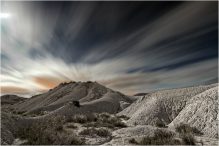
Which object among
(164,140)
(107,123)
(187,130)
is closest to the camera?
(164,140)

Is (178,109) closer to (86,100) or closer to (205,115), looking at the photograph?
(205,115)

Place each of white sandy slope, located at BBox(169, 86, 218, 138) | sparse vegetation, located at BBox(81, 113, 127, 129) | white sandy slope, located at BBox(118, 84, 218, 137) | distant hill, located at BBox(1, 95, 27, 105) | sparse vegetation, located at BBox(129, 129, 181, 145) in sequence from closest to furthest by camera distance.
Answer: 1. sparse vegetation, located at BBox(129, 129, 181, 145)
2. white sandy slope, located at BBox(169, 86, 218, 138)
3. white sandy slope, located at BBox(118, 84, 218, 137)
4. sparse vegetation, located at BBox(81, 113, 127, 129)
5. distant hill, located at BBox(1, 95, 27, 105)

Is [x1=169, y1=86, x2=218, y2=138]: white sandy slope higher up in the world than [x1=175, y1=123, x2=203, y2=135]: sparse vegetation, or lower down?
higher up

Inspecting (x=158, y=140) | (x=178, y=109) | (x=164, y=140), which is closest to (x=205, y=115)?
(x=164, y=140)

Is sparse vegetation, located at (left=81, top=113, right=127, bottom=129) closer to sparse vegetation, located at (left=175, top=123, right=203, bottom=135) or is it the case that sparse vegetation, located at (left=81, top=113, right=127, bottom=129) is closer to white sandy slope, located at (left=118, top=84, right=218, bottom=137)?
white sandy slope, located at (left=118, top=84, right=218, bottom=137)

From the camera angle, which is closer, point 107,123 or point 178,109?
point 107,123

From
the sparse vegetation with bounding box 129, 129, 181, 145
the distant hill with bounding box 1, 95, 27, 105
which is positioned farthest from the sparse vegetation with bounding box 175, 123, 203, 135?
the distant hill with bounding box 1, 95, 27, 105

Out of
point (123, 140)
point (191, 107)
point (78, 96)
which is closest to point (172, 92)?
point (191, 107)

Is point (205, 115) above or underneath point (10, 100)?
above

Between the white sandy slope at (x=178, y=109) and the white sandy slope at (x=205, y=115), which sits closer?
the white sandy slope at (x=205, y=115)

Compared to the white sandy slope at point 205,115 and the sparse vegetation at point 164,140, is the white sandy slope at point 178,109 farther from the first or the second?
the sparse vegetation at point 164,140

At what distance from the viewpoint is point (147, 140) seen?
14.3 meters

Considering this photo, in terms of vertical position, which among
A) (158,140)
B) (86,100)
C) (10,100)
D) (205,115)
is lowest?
(158,140)

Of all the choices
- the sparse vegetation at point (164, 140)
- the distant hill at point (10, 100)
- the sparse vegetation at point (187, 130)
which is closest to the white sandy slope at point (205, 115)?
the sparse vegetation at point (187, 130)
